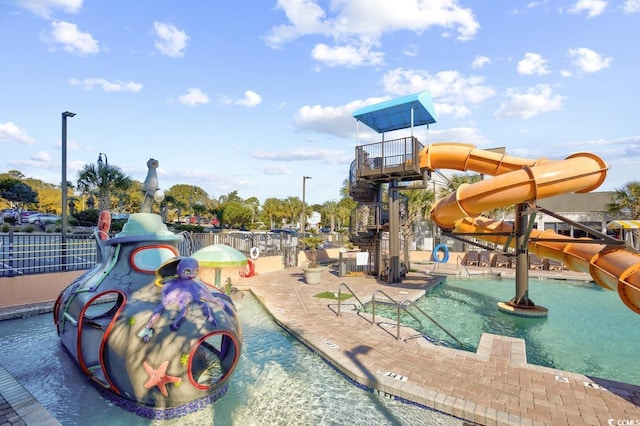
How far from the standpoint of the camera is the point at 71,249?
535 inches

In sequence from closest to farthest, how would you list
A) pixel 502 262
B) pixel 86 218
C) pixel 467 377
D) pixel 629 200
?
pixel 467 377 < pixel 502 262 < pixel 629 200 < pixel 86 218

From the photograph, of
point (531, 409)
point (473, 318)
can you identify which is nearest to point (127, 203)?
point (473, 318)

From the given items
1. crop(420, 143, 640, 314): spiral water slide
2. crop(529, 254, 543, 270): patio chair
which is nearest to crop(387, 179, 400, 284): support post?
crop(420, 143, 640, 314): spiral water slide

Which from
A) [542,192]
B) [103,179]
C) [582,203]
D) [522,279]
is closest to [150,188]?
[542,192]

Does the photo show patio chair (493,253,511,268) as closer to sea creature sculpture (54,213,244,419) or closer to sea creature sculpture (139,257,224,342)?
sea creature sculpture (54,213,244,419)

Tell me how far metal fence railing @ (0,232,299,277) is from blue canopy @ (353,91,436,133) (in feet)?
30.2

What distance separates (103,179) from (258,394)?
35.0 metres

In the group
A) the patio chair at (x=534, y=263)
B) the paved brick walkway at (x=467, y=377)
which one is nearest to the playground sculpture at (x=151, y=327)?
the paved brick walkway at (x=467, y=377)

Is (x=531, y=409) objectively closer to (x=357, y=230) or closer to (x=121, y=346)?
(x=121, y=346)

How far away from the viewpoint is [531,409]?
576 centimetres

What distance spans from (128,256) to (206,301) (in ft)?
7.54

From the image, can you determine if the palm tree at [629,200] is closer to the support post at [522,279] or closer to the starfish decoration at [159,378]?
the support post at [522,279]

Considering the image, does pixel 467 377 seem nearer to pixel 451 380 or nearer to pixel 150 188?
pixel 451 380

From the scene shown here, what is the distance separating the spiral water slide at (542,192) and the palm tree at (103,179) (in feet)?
108
